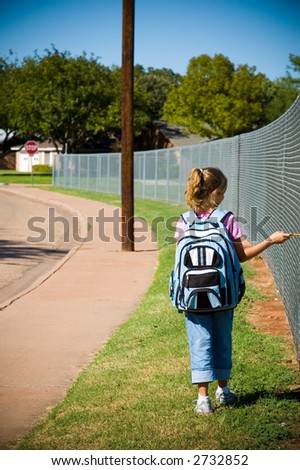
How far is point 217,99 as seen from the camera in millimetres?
74812

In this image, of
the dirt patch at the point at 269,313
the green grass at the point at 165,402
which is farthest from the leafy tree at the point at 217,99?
the green grass at the point at 165,402

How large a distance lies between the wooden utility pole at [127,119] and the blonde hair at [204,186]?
35.8ft

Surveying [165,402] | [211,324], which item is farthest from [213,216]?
[165,402]

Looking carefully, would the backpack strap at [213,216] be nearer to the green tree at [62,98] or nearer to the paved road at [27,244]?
the paved road at [27,244]

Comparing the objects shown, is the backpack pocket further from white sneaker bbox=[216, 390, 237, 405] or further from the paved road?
the paved road

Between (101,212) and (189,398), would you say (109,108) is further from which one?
(189,398)

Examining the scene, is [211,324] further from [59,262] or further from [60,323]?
[59,262]

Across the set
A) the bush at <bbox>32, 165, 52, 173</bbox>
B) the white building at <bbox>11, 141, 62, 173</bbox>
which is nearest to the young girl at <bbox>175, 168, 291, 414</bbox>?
the bush at <bbox>32, 165, 52, 173</bbox>

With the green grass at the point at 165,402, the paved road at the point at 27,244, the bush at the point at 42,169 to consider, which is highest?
the green grass at the point at 165,402

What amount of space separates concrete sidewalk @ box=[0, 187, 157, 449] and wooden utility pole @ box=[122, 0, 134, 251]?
0.53 m

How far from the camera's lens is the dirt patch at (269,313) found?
8.56 metres

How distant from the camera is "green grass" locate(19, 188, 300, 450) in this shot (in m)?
5.35

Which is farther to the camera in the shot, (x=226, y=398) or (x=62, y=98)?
(x=62, y=98)

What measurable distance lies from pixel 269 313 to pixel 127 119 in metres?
7.58
